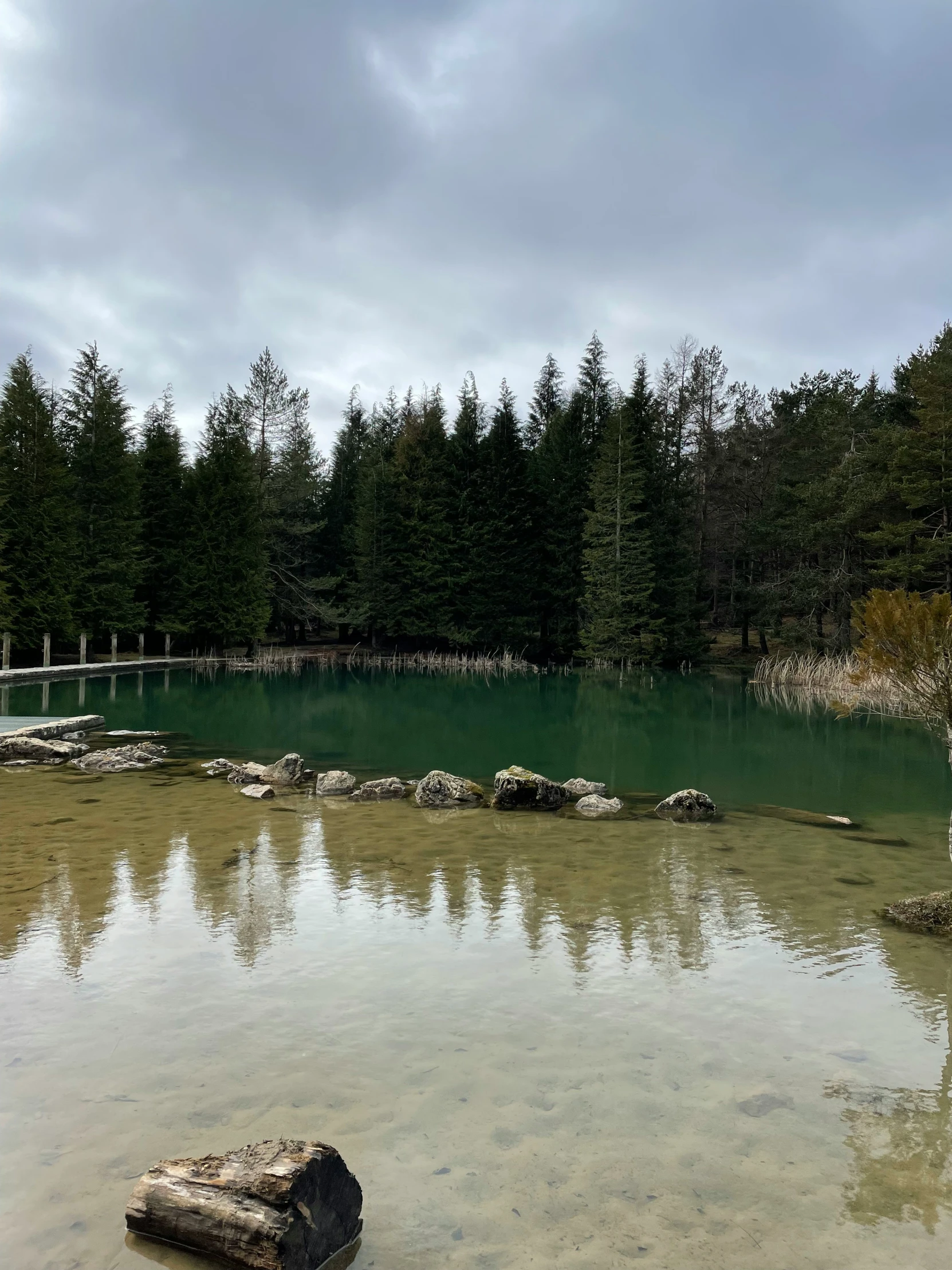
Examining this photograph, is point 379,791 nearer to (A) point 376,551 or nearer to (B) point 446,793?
(B) point 446,793

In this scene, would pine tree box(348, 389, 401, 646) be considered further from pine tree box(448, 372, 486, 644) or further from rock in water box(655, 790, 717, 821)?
rock in water box(655, 790, 717, 821)

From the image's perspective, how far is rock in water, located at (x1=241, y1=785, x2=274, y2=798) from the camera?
10.8m

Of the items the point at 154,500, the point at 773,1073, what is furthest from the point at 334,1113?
the point at 154,500

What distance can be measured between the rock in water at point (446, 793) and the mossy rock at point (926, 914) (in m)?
5.28

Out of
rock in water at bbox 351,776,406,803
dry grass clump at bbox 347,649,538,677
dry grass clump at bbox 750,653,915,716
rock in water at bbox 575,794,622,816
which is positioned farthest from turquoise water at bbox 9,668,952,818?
dry grass clump at bbox 347,649,538,677

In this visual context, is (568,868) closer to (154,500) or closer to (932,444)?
(932,444)

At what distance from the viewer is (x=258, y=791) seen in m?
10.9

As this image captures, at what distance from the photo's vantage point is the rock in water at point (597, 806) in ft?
34.3

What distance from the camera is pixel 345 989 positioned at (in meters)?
5.08

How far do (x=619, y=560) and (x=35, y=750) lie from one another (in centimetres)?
3127

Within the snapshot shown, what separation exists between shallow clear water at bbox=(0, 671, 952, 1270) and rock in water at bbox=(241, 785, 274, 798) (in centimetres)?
45

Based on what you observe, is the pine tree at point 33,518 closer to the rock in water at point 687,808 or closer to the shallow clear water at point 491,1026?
the shallow clear water at point 491,1026

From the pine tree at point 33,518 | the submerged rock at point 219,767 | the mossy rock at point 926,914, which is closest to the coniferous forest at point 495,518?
the pine tree at point 33,518

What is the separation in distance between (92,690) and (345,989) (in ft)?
76.0
